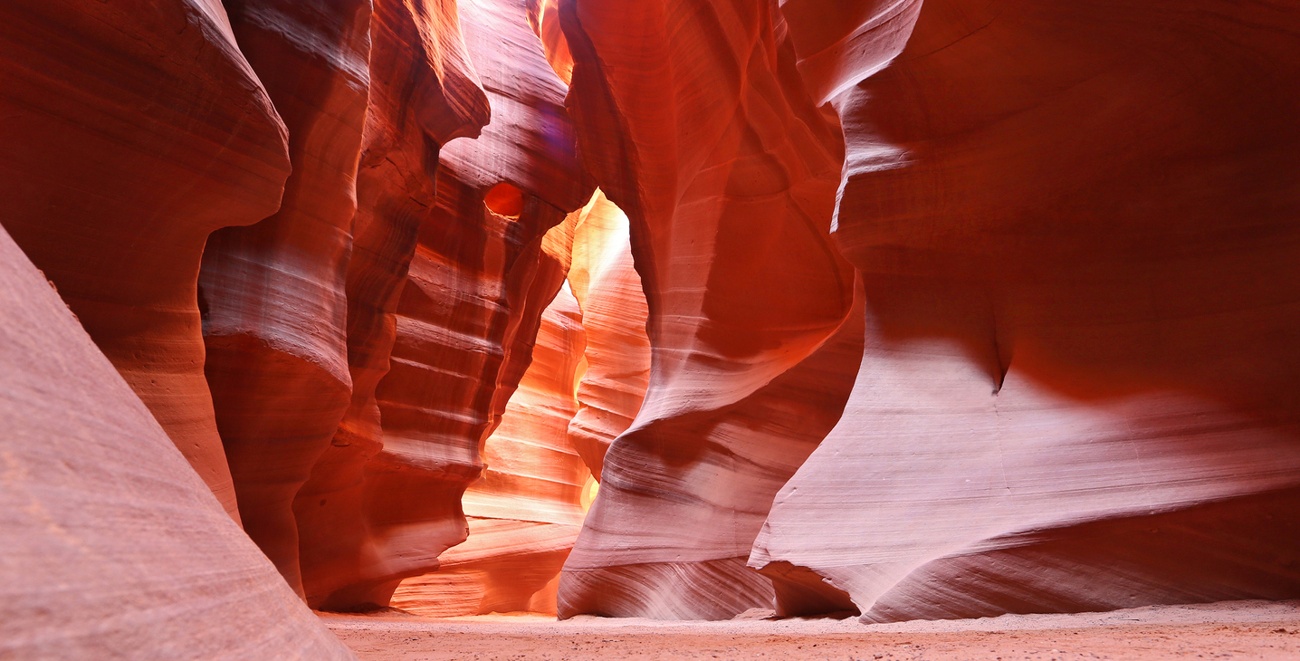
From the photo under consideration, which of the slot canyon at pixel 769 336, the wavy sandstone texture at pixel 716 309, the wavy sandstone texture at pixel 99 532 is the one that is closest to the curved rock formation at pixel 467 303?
the slot canyon at pixel 769 336

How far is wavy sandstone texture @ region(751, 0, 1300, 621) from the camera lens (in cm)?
376

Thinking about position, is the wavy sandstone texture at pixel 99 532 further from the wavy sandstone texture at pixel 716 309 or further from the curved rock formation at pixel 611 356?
the curved rock formation at pixel 611 356

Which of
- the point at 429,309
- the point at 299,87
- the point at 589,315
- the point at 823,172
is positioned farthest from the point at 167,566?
the point at 589,315

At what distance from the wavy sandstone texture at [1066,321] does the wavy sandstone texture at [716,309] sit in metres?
2.07

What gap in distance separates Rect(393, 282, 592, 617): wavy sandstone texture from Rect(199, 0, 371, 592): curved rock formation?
5.65 metres

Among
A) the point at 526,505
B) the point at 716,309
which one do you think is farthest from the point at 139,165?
the point at 526,505

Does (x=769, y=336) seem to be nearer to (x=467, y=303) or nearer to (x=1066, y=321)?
(x=1066, y=321)

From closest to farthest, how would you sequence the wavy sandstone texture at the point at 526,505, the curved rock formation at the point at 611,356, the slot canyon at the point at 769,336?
the slot canyon at the point at 769,336 → the wavy sandstone texture at the point at 526,505 → the curved rock formation at the point at 611,356

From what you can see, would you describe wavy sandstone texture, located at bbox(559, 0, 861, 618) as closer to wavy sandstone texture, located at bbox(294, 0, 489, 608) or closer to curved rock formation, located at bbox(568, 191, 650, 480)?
wavy sandstone texture, located at bbox(294, 0, 489, 608)

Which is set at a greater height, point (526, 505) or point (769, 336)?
point (769, 336)

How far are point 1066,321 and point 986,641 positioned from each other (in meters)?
2.50

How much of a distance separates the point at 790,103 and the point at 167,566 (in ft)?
23.4

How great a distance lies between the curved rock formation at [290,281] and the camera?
229 inches

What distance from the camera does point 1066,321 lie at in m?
4.54
